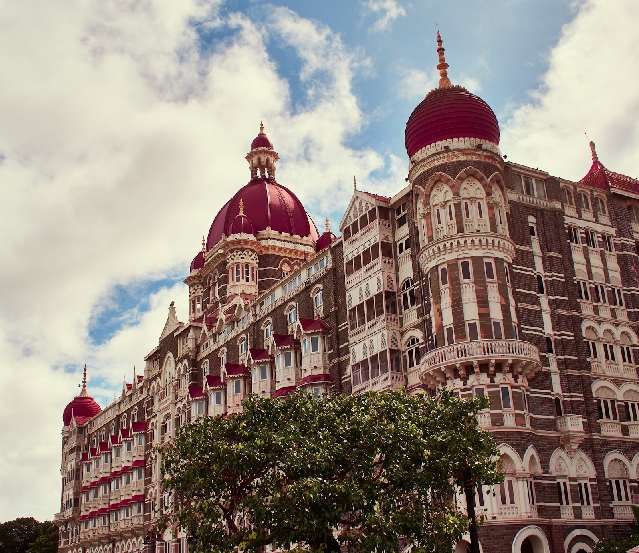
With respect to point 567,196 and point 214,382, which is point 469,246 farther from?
point 214,382

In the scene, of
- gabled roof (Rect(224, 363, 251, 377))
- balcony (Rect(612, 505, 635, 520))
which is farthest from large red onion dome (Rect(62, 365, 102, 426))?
balcony (Rect(612, 505, 635, 520))

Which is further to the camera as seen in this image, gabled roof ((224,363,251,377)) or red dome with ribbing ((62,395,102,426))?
red dome with ribbing ((62,395,102,426))

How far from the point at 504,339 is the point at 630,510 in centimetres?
1203

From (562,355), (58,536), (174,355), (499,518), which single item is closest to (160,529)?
(499,518)

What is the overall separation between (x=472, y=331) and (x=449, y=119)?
12.5 m

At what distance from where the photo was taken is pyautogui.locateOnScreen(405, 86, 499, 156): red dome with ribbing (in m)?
46.8

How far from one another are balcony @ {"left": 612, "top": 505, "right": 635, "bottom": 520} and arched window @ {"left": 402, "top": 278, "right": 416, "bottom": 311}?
15.5m

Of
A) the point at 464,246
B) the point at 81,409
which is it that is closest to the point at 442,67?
the point at 464,246

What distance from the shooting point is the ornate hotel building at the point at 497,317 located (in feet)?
138

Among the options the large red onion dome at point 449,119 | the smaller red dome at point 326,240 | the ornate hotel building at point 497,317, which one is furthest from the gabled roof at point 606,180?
the smaller red dome at point 326,240

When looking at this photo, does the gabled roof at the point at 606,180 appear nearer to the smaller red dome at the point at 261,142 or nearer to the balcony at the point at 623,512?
the balcony at the point at 623,512

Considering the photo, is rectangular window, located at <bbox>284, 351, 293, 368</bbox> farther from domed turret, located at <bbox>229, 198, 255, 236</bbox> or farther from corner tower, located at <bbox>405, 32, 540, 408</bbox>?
domed turret, located at <bbox>229, 198, 255, 236</bbox>

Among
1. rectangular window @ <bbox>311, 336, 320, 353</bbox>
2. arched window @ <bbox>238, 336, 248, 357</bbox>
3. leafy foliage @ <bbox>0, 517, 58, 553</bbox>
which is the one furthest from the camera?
leafy foliage @ <bbox>0, 517, 58, 553</bbox>

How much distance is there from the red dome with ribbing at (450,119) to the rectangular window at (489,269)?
760 cm
